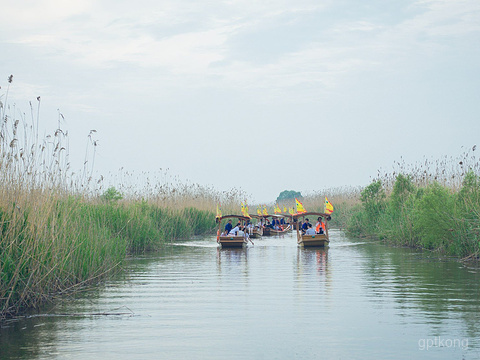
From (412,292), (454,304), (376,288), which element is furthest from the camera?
(376,288)

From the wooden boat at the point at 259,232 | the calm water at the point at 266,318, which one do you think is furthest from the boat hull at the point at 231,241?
the wooden boat at the point at 259,232

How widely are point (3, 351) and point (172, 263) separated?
10981 millimetres

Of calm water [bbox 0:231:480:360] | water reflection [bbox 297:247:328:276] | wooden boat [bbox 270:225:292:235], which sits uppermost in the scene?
wooden boat [bbox 270:225:292:235]

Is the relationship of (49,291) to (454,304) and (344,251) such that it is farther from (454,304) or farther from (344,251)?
(344,251)

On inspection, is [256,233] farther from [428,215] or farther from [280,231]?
[428,215]

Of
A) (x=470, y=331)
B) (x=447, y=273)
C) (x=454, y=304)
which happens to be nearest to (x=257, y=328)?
(x=470, y=331)

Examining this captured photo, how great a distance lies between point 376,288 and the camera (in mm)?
12844

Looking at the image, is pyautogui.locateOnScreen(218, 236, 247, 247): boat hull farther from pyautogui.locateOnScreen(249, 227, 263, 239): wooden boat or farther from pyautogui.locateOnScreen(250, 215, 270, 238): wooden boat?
pyautogui.locateOnScreen(250, 215, 270, 238): wooden boat

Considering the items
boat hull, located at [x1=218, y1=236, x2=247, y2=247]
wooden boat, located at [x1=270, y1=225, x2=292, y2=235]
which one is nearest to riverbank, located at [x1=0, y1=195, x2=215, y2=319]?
boat hull, located at [x1=218, y1=236, x2=247, y2=247]

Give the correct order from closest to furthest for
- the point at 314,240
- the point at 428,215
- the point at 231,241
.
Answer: the point at 428,215, the point at 314,240, the point at 231,241

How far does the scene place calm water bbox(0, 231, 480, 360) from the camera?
766 centimetres

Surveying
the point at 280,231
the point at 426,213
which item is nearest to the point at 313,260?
the point at 426,213

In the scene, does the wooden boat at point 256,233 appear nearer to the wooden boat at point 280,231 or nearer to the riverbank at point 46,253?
the wooden boat at point 280,231

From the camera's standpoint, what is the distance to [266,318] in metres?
9.62
